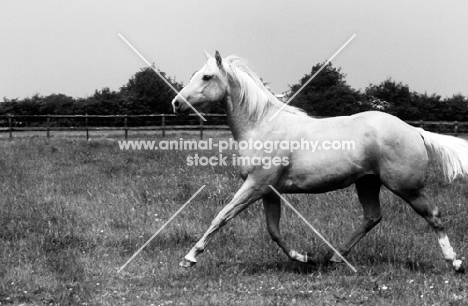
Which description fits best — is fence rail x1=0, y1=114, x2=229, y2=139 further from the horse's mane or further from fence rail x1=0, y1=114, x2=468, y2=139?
the horse's mane

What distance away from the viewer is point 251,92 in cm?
579

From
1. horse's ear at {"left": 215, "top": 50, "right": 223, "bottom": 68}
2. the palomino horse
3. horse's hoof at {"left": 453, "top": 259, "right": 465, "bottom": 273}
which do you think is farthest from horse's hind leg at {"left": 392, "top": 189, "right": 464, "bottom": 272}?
horse's ear at {"left": 215, "top": 50, "right": 223, "bottom": 68}

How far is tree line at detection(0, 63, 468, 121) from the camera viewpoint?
27875 millimetres

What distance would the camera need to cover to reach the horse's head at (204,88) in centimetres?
551

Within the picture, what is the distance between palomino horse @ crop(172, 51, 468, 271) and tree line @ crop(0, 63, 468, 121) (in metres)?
14.7

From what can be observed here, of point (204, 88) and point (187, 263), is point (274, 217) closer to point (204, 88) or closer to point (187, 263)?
point (187, 263)

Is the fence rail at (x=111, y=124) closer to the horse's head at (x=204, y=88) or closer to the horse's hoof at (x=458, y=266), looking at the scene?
the horse's head at (x=204, y=88)

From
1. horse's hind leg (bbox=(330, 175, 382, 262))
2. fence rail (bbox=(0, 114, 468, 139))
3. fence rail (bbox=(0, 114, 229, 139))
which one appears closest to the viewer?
horse's hind leg (bbox=(330, 175, 382, 262))

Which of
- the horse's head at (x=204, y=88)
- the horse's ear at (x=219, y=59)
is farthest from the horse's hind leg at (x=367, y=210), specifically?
the horse's ear at (x=219, y=59)

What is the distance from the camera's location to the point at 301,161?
554 cm

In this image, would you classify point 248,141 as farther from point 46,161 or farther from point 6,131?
point 6,131

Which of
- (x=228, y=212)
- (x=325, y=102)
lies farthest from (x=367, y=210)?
(x=325, y=102)

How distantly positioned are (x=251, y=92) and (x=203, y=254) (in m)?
1.79

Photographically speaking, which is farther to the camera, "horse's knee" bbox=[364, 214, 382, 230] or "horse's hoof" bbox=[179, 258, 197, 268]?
"horse's knee" bbox=[364, 214, 382, 230]
